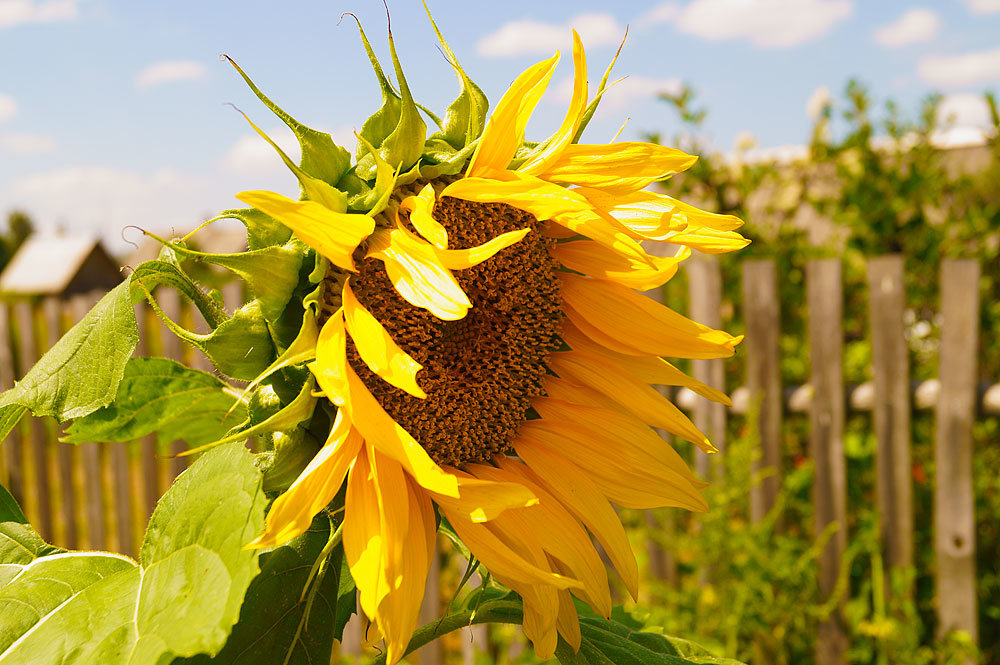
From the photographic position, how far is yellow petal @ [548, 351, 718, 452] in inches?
31.0

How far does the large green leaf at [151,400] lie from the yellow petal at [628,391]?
1.27 feet

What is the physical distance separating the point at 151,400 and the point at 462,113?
502 millimetres

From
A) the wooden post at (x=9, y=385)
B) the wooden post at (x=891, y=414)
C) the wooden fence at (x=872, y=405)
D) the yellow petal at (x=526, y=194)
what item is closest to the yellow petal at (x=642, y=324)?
the yellow petal at (x=526, y=194)

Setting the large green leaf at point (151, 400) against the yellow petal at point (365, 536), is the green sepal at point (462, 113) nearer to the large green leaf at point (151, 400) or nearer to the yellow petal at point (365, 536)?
the yellow petal at point (365, 536)

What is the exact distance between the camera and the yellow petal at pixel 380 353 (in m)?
0.60

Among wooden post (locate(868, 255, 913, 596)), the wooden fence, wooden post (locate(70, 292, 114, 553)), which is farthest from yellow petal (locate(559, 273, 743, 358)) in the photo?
wooden post (locate(70, 292, 114, 553))

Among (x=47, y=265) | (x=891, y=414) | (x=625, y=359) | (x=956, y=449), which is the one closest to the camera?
(x=625, y=359)

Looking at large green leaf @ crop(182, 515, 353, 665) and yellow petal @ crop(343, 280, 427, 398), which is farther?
large green leaf @ crop(182, 515, 353, 665)

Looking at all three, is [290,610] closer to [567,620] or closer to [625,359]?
[567,620]

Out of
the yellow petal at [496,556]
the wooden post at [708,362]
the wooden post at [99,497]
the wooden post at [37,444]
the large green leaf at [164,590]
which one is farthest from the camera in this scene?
the wooden post at [37,444]

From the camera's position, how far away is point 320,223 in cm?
61

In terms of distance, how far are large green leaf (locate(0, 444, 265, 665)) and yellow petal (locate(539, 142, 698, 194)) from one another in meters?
0.35

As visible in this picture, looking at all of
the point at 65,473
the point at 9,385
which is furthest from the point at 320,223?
→ the point at 9,385

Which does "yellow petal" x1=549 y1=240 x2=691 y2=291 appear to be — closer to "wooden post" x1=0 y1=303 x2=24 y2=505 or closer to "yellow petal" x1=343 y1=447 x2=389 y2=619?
"yellow petal" x1=343 y1=447 x2=389 y2=619
